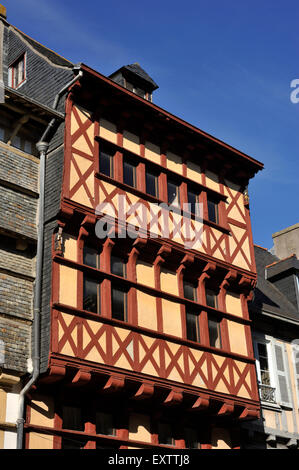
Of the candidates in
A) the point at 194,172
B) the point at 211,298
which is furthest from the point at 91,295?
the point at 194,172

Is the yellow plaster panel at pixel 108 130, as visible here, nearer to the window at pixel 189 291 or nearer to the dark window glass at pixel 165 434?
the window at pixel 189 291

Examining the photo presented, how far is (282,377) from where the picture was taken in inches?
816

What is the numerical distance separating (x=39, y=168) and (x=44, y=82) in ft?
9.82

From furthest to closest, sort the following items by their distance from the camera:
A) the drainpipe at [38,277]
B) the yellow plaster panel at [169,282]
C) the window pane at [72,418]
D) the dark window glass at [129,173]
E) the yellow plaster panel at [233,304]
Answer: the yellow plaster panel at [233,304] → the dark window glass at [129,173] → the yellow plaster panel at [169,282] → the window pane at [72,418] → the drainpipe at [38,277]

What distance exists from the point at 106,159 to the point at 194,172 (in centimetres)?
314

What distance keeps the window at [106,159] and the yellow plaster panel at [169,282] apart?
2.67m

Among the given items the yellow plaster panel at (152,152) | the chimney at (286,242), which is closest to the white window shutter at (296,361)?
the chimney at (286,242)

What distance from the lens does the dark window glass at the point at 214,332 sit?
18.5 meters

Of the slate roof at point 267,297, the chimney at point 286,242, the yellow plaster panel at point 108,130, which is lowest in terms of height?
the slate roof at point 267,297

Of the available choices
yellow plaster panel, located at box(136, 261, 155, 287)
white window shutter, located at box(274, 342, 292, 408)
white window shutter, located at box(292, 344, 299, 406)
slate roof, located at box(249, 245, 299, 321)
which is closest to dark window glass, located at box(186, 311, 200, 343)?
yellow plaster panel, located at box(136, 261, 155, 287)

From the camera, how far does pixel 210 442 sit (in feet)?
57.9
